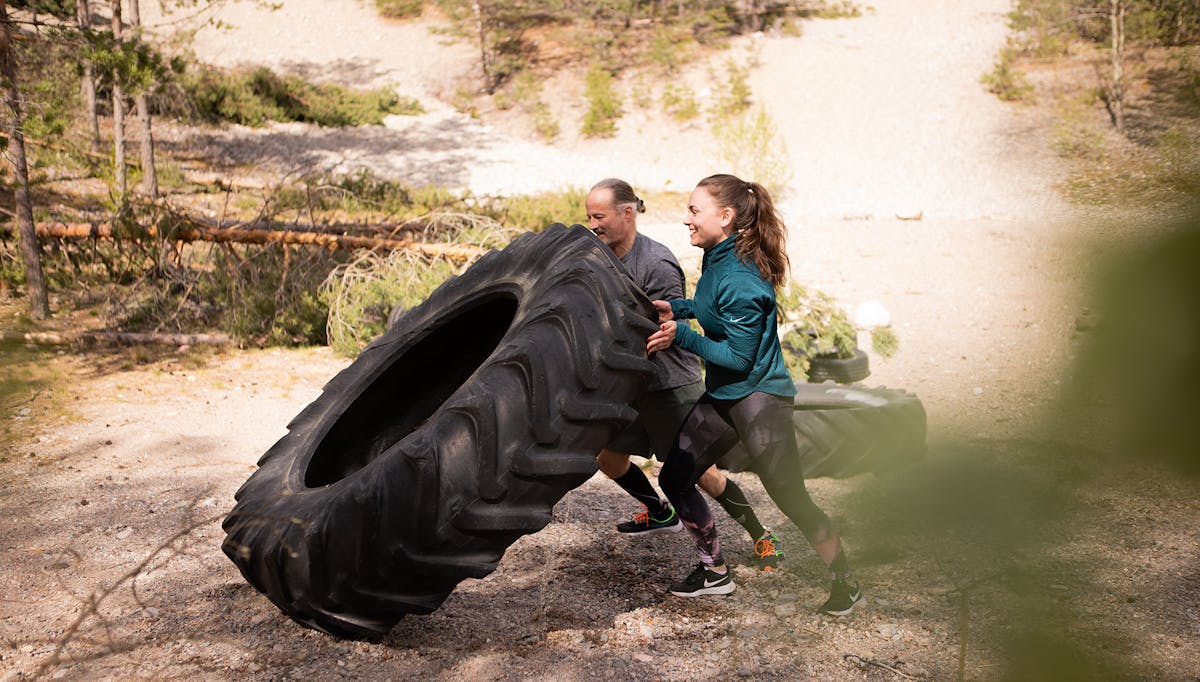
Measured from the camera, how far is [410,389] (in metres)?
4.69

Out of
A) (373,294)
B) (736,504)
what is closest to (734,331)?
(736,504)

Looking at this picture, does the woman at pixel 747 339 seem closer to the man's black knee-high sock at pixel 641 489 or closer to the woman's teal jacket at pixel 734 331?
the woman's teal jacket at pixel 734 331

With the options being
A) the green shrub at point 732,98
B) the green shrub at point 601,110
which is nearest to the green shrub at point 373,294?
the green shrub at point 601,110

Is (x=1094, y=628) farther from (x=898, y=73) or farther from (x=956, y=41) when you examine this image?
(x=956, y=41)

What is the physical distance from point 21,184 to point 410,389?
4398 millimetres

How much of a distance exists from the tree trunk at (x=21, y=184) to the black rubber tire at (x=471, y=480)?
186 inches

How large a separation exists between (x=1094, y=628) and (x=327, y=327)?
747 centimetres

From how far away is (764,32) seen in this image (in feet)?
73.8

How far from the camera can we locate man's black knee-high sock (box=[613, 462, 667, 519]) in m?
4.44

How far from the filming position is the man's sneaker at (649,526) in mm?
4637

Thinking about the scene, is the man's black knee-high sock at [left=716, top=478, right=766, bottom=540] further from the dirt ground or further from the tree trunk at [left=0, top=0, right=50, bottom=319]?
the tree trunk at [left=0, top=0, right=50, bottom=319]

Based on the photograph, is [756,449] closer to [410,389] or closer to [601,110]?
[410,389]

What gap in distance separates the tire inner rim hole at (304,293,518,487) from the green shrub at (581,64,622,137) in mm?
14290

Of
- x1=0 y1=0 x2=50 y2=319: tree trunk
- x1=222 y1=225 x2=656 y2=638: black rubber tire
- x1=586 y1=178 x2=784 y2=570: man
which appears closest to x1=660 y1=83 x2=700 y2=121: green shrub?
x1=0 y1=0 x2=50 y2=319: tree trunk
